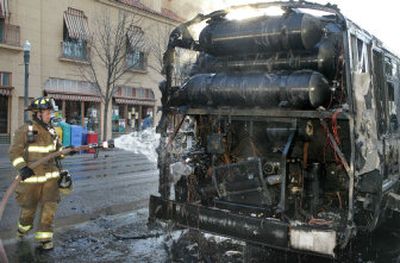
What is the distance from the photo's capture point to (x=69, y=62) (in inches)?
984

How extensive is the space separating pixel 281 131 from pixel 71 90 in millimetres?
21427

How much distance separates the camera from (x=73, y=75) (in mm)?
25234

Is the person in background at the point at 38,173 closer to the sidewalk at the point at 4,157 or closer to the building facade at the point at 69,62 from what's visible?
the sidewalk at the point at 4,157

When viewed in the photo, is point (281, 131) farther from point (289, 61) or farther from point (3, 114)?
point (3, 114)

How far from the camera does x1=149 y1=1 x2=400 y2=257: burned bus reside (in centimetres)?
474

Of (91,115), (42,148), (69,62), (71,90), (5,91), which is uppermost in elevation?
(69,62)

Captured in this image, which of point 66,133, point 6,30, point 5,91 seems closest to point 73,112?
point 5,91

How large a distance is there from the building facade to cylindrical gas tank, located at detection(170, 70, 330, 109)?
1809cm

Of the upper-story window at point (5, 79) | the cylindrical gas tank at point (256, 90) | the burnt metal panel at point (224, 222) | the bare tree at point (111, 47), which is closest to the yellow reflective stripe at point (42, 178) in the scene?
the burnt metal panel at point (224, 222)

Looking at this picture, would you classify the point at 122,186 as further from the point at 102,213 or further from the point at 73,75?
the point at 73,75

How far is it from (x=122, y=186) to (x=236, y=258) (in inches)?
223

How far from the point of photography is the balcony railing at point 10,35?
2175cm

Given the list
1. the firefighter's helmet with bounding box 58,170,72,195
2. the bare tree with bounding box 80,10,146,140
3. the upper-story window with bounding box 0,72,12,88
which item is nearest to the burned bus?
the firefighter's helmet with bounding box 58,170,72,195

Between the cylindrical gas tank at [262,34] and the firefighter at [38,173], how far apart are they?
2.17 meters
